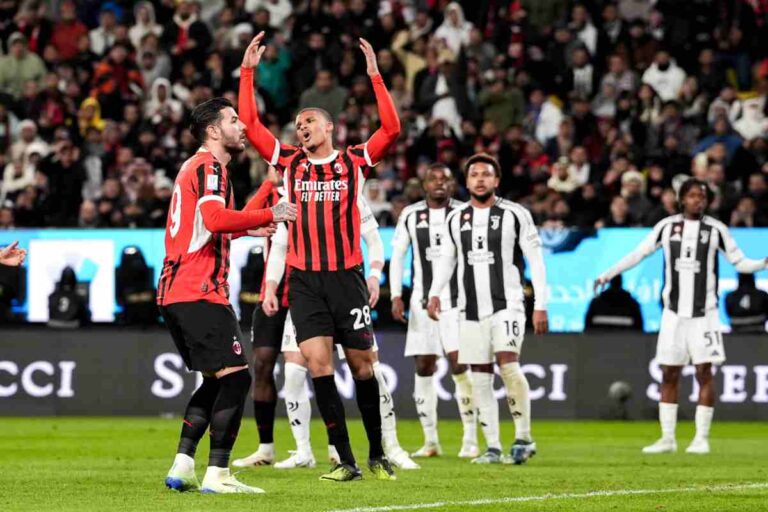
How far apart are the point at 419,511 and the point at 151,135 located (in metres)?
15.8

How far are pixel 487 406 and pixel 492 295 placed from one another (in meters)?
0.90

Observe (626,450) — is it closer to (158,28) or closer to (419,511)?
(419,511)

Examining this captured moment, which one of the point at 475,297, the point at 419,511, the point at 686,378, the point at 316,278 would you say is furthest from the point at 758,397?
the point at 419,511

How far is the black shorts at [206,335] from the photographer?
9.50 meters

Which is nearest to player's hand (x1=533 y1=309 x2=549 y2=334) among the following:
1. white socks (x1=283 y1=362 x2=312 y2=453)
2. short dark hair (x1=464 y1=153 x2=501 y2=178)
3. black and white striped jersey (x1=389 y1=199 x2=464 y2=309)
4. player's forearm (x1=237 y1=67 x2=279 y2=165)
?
short dark hair (x1=464 y1=153 x2=501 y2=178)

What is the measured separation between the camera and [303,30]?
25.8 m

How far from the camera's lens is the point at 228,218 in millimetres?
9375

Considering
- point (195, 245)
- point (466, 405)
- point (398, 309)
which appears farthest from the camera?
point (466, 405)

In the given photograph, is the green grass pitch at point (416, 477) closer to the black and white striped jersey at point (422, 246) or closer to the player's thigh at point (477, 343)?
the player's thigh at point (477, 343)

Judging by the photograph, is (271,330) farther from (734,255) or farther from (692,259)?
(734,255)

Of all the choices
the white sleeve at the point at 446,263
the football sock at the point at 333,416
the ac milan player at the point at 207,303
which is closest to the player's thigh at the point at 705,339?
the white sleeve at the point at 446,263

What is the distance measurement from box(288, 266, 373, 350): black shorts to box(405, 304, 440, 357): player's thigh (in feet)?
11.5

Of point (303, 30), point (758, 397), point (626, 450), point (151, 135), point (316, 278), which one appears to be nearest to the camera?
point (316, 278)

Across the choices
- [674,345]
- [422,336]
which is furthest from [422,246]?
[674,345]
